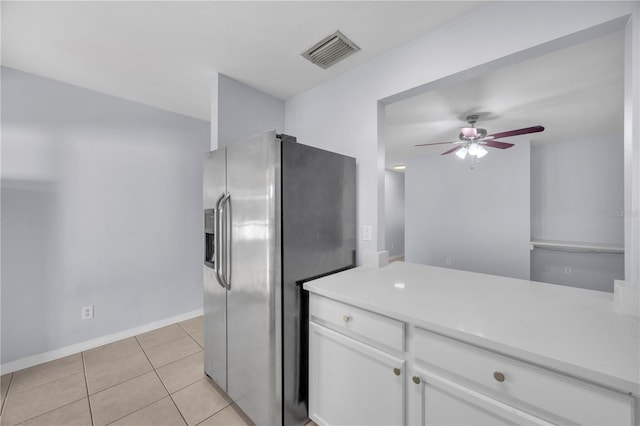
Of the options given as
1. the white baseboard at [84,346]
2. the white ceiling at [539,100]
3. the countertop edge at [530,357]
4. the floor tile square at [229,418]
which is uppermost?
the white ceiling at [539,100]

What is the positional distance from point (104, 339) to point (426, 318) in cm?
301

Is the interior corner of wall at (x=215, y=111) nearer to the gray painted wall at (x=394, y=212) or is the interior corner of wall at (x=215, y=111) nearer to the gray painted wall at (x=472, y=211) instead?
the gray painted wall at (x=472, y=211)

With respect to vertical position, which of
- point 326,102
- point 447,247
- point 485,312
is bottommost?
point 447,247

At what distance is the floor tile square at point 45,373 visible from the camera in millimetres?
1878

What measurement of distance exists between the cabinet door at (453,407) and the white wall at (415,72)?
822 millimetres

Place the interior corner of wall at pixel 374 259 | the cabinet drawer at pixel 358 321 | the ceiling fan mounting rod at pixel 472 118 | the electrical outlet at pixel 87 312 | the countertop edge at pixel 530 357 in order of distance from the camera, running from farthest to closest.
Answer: the ceiling fan mounting rod at pixel 472 118 → the electrical outlet at pixel 87 312 → the interior corner of wall at pixel 374 259 → the cabinet drawer at pixel 358 321 → the countertop edge at pixel 530 357

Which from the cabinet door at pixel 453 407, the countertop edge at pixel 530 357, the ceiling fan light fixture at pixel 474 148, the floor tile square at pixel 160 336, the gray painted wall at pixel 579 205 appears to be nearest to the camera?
the countertop edge at pixel 530 357

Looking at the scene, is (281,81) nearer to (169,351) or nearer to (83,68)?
(83,68)

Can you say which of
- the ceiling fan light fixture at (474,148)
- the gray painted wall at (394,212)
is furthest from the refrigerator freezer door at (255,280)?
the gray painted wall at (394,212)

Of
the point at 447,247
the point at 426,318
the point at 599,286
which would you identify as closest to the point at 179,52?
the point at 426,318

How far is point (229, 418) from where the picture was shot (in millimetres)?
1597

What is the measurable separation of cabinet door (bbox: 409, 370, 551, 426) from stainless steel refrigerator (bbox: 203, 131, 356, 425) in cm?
70

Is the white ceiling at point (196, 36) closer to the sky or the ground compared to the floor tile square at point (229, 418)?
closer to the sky

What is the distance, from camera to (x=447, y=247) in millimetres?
5023
